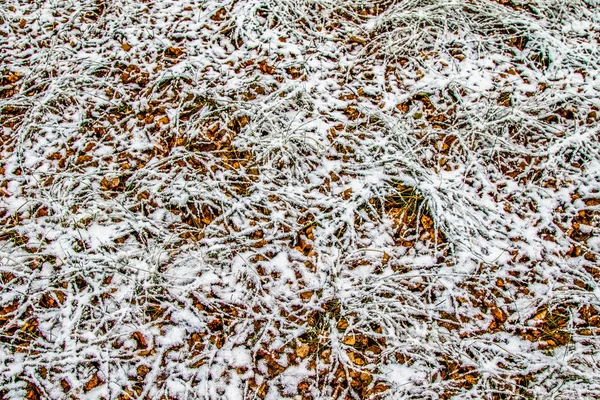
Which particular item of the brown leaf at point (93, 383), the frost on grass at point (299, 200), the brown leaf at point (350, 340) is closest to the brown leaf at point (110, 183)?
the frost on grass at point (299, 200)

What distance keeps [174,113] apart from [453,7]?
9.26 feet

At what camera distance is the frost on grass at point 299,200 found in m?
2.09

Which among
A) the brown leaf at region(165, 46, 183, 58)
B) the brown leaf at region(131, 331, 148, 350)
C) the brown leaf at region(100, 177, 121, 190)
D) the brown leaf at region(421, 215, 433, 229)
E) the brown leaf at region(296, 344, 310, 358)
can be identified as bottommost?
the brown leaf at region(296, 344, 310, 358)

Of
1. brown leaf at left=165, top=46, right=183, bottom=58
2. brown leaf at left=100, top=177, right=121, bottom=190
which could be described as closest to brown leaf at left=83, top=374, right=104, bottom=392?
brown leaf at left=100, top=177, right=121, bottom=190

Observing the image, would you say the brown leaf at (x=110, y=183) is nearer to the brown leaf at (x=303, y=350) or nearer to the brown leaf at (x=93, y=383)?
the brown leaf at (x=93, y=383)

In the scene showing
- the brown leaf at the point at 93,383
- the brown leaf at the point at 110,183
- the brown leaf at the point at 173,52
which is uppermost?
the brown leaf at the point at 173,52

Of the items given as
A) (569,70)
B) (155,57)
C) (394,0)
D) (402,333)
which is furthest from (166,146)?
(569,70)

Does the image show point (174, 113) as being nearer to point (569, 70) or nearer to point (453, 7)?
point (453, 7)

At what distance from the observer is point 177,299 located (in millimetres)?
2260

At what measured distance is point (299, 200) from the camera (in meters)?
2.63

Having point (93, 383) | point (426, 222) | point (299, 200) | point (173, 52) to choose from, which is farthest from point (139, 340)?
point (173, 52)

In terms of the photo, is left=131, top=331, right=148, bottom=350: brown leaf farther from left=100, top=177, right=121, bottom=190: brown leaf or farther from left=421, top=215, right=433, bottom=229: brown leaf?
left=421, top=215, right=433, bottom=229: brown leaf

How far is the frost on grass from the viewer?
6.86 feet

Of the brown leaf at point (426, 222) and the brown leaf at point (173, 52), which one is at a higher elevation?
the brown leaf at point (173, 52)
